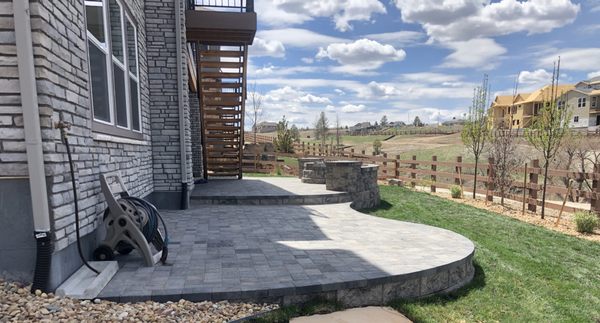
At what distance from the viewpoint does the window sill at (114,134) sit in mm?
3425

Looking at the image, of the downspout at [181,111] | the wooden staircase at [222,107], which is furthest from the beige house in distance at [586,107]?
the downspout at [181,111]

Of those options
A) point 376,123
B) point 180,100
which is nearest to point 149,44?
point 180,100

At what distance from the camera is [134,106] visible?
5059 millimetres

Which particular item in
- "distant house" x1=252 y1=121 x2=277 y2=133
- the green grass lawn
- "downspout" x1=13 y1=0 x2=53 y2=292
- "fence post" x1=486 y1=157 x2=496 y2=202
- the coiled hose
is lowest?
the green grass lawn

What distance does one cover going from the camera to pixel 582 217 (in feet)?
20.0

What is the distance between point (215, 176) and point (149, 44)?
602 centimetres

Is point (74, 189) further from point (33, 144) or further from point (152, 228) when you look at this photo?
point (152, 228)

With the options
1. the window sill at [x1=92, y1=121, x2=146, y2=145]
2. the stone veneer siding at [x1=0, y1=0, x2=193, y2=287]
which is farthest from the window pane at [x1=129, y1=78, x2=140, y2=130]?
the stone veneer siding at [x1=0, y1=0, x2=193, y2=287]

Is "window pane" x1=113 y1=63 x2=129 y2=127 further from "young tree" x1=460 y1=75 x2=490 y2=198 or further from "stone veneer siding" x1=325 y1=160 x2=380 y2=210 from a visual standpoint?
"young tree" x1=460 y1=75 x2=490 y2=198

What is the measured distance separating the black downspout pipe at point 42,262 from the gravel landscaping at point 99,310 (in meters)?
0.05

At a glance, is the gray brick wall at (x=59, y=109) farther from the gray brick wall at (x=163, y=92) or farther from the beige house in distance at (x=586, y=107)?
the beige house in distance at (x=586, y=107)

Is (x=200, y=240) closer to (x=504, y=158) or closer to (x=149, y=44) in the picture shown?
(x=149, y=44)

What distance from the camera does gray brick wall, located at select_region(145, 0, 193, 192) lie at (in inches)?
227

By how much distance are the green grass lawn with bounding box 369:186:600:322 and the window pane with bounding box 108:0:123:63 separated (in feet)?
14.6
